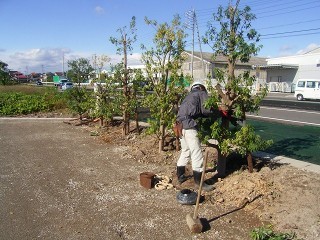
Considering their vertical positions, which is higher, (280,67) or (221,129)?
(280,67)

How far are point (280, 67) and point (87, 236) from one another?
40.7 metres

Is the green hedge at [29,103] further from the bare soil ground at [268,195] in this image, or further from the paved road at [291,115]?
the bare soil ground at [268,195]

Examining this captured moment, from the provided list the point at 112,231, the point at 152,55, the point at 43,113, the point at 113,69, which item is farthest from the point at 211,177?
the point at 43,113

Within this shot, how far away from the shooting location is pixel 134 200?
4809mm

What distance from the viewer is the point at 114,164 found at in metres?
6.65

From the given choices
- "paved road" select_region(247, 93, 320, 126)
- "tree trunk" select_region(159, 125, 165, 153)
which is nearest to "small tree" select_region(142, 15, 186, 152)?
"tree trunk" select_region(159, 125, 165, 153)

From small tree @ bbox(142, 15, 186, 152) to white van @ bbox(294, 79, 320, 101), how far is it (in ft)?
75.9

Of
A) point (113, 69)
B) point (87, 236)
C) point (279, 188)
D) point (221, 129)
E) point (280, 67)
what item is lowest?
point (87, 236)

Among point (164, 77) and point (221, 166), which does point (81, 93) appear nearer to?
point (164, 77)

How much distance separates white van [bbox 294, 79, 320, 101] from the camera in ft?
87.0

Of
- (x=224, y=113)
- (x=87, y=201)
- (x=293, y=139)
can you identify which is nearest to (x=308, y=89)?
(x=293, y=139)

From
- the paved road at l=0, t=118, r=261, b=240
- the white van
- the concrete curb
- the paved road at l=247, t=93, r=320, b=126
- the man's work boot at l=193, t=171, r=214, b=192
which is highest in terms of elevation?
the white van

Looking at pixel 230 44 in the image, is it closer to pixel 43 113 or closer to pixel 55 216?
pixel 55 216

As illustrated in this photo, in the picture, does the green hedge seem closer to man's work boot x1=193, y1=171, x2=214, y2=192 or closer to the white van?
man's work boot x1=193, y1=171, x2=214, y2=192
